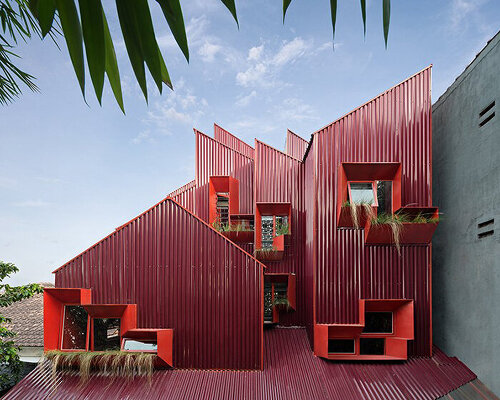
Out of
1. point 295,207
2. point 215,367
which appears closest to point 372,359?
point 215,367

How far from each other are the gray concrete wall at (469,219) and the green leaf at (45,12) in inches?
314

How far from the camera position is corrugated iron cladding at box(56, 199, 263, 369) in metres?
7.52

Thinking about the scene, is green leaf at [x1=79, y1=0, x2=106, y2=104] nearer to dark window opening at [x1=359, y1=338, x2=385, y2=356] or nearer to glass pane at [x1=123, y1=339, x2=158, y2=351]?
glass pane at [x1=123, y1=339, x2=158, y2=351]

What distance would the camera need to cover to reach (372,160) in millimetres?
8086

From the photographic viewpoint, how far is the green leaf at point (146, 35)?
138 cm

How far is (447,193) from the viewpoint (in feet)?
28.2

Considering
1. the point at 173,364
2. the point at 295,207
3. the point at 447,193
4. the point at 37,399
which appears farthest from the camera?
the point at 295,207

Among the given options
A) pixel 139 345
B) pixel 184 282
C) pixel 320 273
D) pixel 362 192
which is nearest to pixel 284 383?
pixel 320 273

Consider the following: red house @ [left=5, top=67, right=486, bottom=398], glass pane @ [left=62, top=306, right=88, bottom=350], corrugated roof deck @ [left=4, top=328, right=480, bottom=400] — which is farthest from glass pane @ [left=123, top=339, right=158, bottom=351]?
glass pane @ [left=62, top=306, right=88, bottom=350]

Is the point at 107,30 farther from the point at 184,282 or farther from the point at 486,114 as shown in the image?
the point at 486,114

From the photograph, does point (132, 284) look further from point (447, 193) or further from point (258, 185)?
point (447, 193)

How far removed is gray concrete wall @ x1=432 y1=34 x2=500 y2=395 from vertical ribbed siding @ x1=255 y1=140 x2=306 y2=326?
3.96 metres

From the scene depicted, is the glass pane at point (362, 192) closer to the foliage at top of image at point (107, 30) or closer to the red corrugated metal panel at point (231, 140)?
the red corrugated metal panel at point (231, 140)

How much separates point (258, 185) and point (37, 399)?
7.54 meters
